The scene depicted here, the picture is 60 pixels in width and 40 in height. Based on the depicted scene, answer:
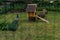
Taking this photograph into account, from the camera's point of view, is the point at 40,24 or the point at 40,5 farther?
the point at 40,5

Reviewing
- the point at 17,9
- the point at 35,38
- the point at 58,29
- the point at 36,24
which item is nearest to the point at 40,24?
the point at 36,24

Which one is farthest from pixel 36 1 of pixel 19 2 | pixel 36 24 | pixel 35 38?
pixel 35 38

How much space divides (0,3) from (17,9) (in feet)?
4.30

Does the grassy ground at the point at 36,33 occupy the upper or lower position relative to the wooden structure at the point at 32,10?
lower

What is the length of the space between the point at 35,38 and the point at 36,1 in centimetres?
574

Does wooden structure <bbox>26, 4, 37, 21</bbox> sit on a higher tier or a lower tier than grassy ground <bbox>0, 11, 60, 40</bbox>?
higher

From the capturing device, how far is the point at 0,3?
11539 millimetres

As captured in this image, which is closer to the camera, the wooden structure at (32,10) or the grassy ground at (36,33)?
the grassy ground at (36,33)

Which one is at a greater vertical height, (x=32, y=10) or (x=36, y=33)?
(x=32, y=10)

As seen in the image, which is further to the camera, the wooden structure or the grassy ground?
the wooden structure

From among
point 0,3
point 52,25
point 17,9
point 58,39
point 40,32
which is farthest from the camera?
point 0,3

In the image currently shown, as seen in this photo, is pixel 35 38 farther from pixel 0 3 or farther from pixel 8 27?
pixel 0 3

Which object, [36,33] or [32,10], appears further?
[32,10]

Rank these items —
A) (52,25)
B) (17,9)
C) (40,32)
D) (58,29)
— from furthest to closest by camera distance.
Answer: (17,9)
(52,25)
(58,29)
(40,32)
